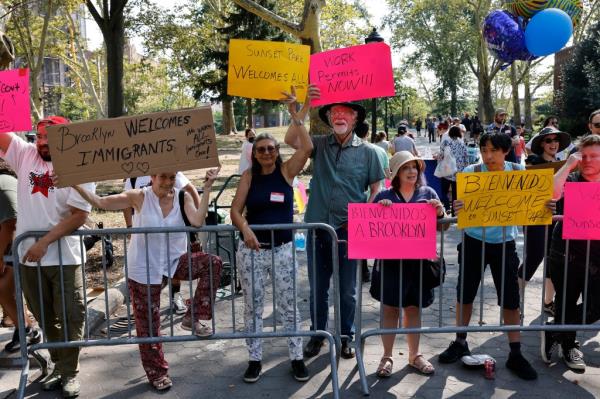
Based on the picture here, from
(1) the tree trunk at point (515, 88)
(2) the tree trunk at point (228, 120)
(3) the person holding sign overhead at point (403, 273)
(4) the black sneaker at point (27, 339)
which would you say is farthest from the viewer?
(2) the tree trunk at point (228, 120)

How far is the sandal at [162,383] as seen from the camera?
4098 mm

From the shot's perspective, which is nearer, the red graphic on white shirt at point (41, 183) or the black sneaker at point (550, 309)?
the red graphic on white shirt at point (41, 183)

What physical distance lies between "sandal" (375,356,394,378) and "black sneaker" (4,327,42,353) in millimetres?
2940

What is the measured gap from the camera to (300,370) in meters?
4.27

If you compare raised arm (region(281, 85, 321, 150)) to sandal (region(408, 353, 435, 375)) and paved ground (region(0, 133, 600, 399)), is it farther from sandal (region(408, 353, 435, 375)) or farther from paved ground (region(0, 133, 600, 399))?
sandal (region(408, 353, 435, 375))

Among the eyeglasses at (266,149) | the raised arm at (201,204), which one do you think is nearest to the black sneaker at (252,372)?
the raised arm at (201,204)

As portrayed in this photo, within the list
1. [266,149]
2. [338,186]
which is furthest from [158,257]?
[338,186]

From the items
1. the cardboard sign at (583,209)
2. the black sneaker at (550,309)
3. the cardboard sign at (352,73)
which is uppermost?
the cardboard sign at (352,73)

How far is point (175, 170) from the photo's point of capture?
3.66 meters

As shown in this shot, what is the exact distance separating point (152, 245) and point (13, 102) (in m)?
1.35

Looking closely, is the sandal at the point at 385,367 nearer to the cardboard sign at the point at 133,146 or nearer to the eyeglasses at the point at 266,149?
the eyeglasses at the point at 266,149

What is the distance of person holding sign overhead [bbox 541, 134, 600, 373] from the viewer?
417 cm

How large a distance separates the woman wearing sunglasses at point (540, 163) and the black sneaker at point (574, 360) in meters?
0.70

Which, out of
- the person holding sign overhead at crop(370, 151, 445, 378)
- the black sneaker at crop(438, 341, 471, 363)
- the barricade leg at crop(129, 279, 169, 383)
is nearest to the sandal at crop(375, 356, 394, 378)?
the person holding sign overhead at crop(370, 151, 445, 378)
